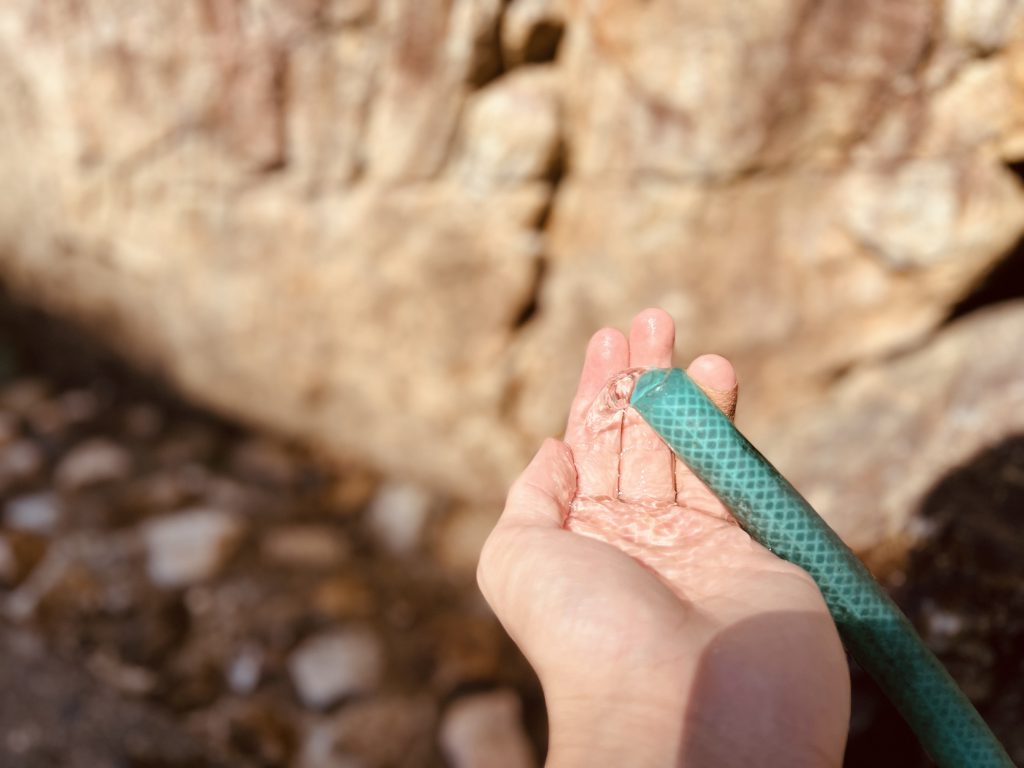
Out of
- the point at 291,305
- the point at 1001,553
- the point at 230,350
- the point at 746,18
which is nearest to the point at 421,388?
the point at 291,305

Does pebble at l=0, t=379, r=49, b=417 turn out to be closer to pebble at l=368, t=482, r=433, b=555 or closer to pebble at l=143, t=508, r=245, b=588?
pebble at l=143, t=508, r=245, b=588

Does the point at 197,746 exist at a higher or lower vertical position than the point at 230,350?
lower

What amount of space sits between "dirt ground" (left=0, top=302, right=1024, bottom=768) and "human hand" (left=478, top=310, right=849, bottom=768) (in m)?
0.88

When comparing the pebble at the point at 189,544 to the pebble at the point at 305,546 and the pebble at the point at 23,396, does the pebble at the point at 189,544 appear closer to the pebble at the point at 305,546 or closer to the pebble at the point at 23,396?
the pebble at the point at 305,546

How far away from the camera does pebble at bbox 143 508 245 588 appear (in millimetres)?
2695

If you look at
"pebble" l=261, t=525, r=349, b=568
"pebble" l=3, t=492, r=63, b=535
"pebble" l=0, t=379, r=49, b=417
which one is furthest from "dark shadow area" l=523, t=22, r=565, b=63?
"pebble" l=0, t=379, r=49, b=417

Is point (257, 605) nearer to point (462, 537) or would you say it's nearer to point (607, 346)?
point (462, 537)

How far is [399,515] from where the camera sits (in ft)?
9.58

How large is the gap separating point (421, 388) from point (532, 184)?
824 mm

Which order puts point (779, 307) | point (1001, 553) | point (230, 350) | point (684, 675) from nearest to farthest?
point (684, 675)
point (1001, 553)
point (779, 307)
point (230, 350)

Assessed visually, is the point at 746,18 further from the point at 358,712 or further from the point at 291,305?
the point at 358,712

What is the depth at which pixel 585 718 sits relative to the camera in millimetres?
1152

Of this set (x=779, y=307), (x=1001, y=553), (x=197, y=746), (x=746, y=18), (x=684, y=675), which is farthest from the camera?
(x=779, y=307)

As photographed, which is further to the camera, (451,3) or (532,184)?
(532,184)
